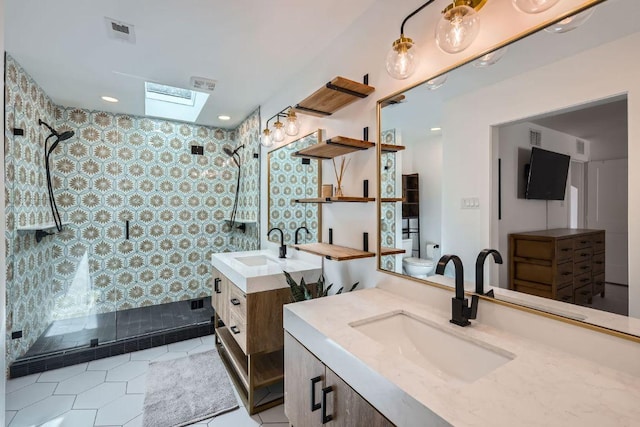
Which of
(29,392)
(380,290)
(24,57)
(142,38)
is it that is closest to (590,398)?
(380,290)

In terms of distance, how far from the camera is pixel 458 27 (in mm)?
1054

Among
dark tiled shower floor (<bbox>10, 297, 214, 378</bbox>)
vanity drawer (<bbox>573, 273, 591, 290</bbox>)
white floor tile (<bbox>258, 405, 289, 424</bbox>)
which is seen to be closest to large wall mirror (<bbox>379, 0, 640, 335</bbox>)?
vanity drawer (<bbox>573, 273, 591, 290</bbox>)

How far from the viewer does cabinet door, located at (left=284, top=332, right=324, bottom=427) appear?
3.52 feet

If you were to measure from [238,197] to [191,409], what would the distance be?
103 inches

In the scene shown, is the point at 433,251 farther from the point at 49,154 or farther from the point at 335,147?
the point at 49,154

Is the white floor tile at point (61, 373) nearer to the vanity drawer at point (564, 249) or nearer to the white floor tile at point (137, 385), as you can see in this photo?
the white floor tile at point (137, 385)

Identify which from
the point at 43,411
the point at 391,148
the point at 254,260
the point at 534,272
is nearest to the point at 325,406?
the point at 534,272

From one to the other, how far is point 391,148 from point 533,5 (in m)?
0.78

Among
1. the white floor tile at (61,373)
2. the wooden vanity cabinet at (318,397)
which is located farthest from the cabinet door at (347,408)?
Answer: the white floor tile at (61,373)

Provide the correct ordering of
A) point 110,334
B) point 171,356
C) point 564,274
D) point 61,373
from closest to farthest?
1. point 564,274
2. point 61,373
3. point 171,356
4. point 110,334

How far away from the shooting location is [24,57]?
7.14 ft

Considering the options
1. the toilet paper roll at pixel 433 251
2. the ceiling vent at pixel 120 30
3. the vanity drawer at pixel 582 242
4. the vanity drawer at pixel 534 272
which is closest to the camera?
the vanity drawer at pixel 582 242

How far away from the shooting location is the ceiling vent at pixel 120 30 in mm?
1774

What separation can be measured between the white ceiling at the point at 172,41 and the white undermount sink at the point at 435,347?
1.69 m
